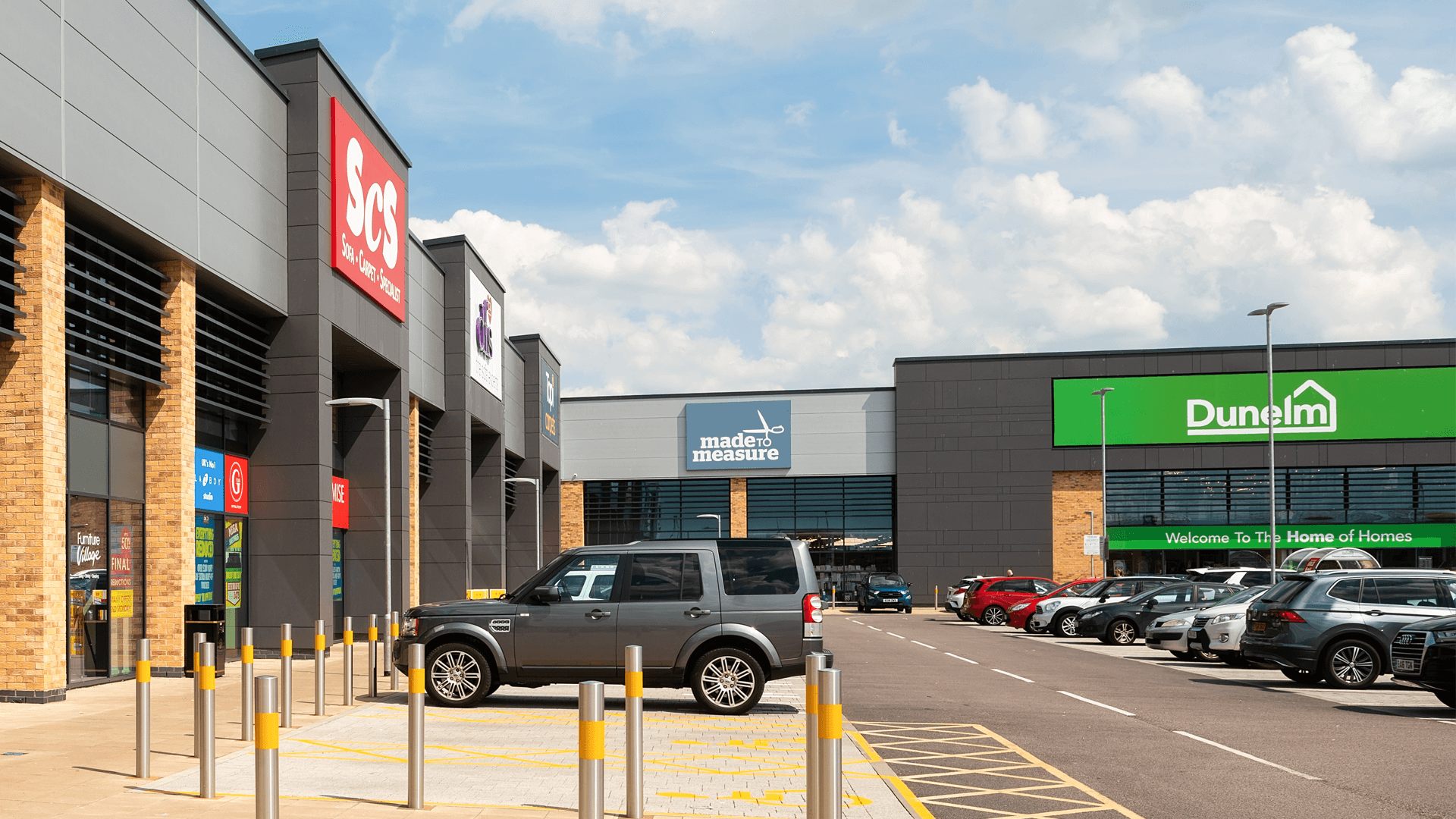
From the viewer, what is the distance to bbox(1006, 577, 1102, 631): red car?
113ft

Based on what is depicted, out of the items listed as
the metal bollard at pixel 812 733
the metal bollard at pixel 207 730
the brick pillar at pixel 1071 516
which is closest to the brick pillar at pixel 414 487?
the metal bollard at pixel 207 730

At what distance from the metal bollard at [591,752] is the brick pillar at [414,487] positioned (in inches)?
1066

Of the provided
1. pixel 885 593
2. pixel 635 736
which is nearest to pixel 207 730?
pixel 635 736

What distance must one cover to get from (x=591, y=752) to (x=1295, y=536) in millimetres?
54202

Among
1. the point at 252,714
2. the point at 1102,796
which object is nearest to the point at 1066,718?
the point at 1102,796

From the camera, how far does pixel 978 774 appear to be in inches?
395

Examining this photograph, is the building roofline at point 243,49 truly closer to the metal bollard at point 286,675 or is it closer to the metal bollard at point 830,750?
the metal bollard at point 286,675

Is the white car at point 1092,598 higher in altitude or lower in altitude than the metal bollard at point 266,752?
lower

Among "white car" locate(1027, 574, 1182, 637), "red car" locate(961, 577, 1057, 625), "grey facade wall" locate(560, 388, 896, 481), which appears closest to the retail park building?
"grey facade wall" locate(560, 388, 896, 481)

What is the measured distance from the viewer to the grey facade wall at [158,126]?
14.9 m

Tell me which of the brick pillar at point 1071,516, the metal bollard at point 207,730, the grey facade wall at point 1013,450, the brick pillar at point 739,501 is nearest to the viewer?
the metal bollard at point 207,730

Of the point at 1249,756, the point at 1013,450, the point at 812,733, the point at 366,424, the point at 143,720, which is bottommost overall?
the point at 1249,756

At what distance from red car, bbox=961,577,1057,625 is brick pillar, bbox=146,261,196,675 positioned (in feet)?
84.8

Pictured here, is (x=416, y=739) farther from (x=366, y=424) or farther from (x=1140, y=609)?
(x=1140, y=609)
